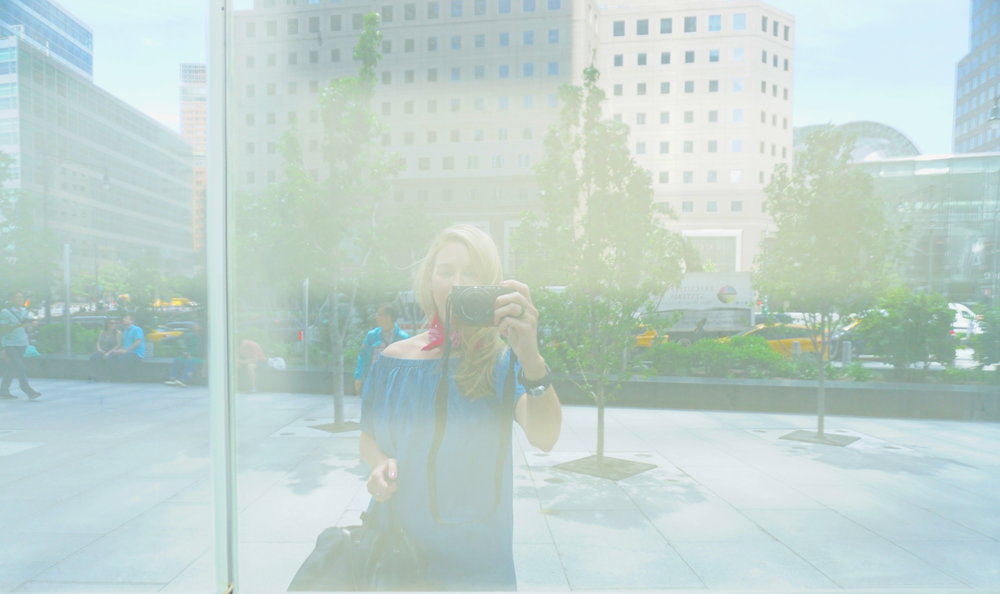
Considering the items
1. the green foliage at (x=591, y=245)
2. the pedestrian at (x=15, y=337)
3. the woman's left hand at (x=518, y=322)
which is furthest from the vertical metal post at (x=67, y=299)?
the woman's left hand at (x=518, y=322)

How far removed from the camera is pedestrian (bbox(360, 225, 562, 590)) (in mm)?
2010

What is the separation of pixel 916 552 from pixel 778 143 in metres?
1.88

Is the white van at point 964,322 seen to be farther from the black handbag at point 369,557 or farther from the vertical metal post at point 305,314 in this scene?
the vertical metal post at point 305,314

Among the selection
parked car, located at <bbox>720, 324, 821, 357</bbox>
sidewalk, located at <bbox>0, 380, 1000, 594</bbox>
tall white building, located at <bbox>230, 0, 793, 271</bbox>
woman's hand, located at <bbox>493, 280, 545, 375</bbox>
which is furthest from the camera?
parked car, located at <bbox>720, 324, 821, 357</bbox>

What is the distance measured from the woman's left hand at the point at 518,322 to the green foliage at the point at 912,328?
7.05 feet

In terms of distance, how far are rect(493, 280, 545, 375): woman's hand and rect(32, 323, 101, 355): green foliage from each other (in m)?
2.11

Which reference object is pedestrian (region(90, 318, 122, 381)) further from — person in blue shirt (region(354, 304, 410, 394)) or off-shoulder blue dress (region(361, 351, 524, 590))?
off-shoulder blue dress (region(361, 351, 524, 590))

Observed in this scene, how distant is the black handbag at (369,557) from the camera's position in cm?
198

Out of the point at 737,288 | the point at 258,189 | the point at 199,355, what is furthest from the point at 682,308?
the point at 199,355

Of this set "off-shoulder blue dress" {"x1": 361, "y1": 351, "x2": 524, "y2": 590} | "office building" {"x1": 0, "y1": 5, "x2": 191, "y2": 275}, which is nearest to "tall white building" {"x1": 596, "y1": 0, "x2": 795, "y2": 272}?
"off-shoulder blue dress" {"x1": 361, "y1": 351, "x2": 524, "y2": 590}

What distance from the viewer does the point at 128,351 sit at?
9.48 ft

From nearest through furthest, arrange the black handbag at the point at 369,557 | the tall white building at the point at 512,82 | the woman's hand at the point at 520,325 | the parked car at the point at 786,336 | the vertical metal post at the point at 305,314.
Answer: the woman's hand at the point at 520,325
the black handbag at the point at 369,557
the tall white building at the point at 512,82
the vertical metal post at the point at 305,314
the parked car at the point at 786,336

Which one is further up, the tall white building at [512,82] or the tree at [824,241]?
the tall white building at [512,82]

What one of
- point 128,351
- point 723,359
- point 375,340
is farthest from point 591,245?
point 128,351
